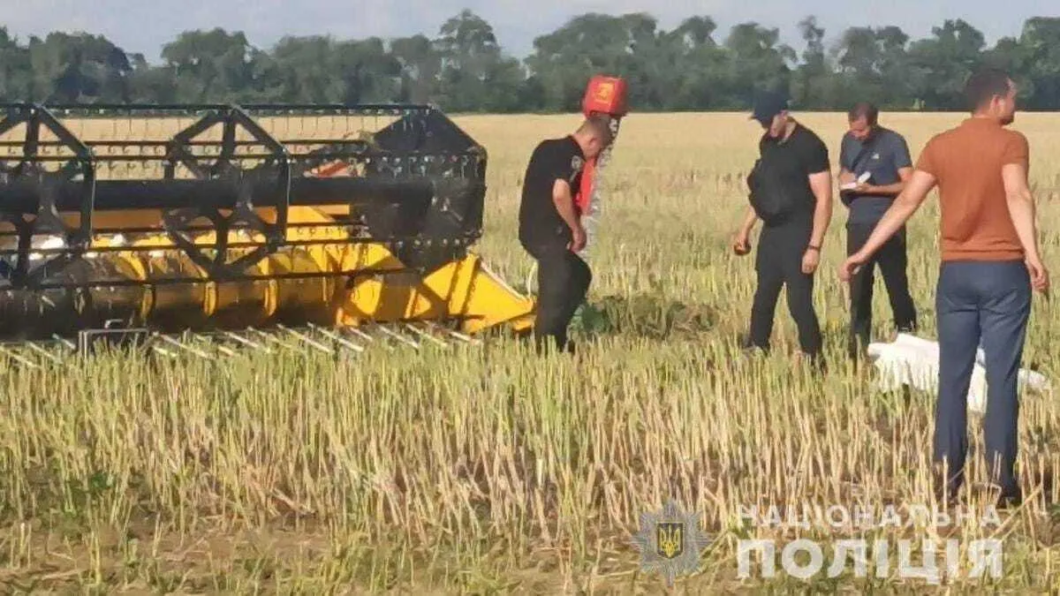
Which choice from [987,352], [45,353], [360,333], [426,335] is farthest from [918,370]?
[45,353]

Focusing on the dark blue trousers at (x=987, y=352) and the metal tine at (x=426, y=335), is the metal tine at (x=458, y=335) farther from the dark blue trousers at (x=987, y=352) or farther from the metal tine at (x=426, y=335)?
the dark blue trousers at (x=987, y=352)

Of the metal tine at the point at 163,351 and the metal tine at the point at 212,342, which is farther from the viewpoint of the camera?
the metal tine at the point at 212,342

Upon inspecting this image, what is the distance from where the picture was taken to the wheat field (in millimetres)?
5926

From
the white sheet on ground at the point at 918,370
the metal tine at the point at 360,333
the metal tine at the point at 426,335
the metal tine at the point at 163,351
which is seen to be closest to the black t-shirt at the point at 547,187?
the metal tine at the point at 426,335

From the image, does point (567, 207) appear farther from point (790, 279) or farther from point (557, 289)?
point (790, 279)

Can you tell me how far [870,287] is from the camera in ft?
36.8

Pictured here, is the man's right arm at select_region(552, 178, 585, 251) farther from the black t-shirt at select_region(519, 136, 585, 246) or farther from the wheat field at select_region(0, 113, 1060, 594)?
the wheat field at select_region(0, 113, 1060, 594)

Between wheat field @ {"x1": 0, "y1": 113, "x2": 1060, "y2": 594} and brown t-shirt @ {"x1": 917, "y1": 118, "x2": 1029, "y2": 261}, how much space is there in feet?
2.64

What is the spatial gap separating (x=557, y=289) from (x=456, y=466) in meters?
2.88

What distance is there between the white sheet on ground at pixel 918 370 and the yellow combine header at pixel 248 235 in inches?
89.8

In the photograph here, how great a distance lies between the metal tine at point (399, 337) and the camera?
10.4 m

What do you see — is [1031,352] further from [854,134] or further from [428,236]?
[428,236]

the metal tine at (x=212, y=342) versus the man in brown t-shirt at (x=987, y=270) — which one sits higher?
the man in brown t-shirt at (x=987, y=270)

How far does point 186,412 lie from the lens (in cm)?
827
